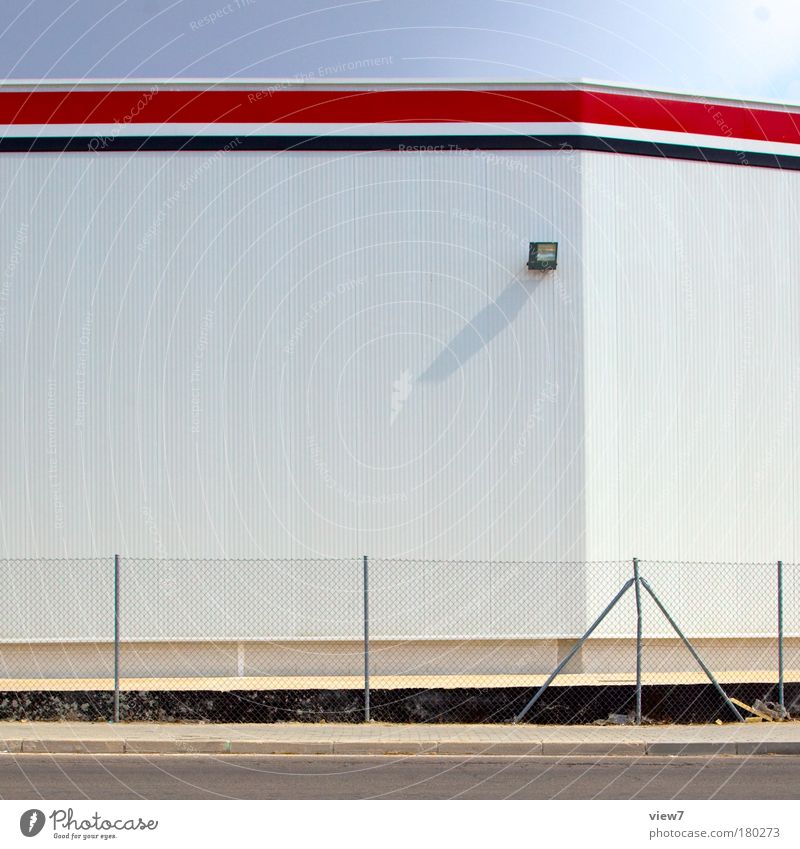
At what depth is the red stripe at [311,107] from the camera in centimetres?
1602

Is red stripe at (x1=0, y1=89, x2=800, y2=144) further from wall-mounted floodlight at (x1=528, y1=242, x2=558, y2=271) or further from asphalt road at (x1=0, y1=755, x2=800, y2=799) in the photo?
asphalt road at (x1=0, y1=755, x2=800, y2=799)

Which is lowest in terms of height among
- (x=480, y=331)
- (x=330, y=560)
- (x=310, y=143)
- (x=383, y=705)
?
(x=383, y=705)

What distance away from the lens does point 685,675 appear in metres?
15.3

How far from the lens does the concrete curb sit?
37.1 feet

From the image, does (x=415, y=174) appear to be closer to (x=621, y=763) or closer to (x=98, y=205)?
(x=98, y=205)

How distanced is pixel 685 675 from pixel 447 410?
5104 millimetres

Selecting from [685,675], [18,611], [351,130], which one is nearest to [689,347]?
[685,675]

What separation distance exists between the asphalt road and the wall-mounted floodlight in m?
7.57

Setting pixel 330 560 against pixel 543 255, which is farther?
pixel 543 255

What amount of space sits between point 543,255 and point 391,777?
8575mm

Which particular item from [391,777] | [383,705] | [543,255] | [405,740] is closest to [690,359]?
[543,255]

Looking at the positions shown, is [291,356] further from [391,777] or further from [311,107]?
[391,777]

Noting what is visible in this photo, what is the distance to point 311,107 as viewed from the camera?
1609cm

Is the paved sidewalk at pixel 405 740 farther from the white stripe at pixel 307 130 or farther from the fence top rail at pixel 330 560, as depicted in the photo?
the white stripe at pixel 307 130
